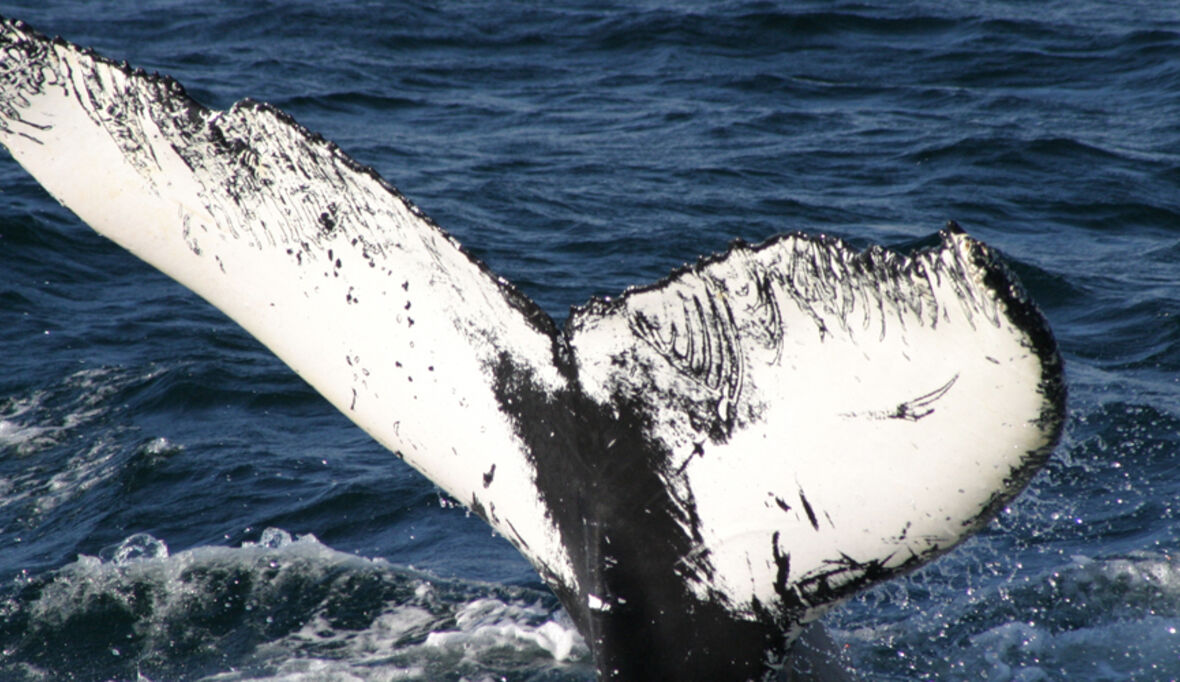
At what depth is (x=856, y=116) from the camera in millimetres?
11602

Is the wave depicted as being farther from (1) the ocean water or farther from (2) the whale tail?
(2) the whale tail

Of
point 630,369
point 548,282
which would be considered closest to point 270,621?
point 630,369

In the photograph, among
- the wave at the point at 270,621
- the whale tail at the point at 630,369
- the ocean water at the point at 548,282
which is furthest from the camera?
the ocean water at the point at 548,282

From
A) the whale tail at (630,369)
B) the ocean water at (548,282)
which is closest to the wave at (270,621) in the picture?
the ocean water at (548,282)

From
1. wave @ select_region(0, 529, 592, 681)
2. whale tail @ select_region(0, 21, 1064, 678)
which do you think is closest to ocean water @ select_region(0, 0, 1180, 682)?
wave @ select_region(0, 529, 592, 681)

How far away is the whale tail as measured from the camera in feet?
5.64

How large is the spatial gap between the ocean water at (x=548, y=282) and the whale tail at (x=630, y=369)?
1.97 meters

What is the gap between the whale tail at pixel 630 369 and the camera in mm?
1719

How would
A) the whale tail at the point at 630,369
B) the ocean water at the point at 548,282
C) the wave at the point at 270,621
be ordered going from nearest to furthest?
1. the whale tail at the point at 630,369
2. the wave at the point at 270,621
3. the ocean water at the point at 548,282

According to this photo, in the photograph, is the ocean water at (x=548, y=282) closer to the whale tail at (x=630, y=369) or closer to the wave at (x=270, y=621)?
the wave at (x=270, y=621)

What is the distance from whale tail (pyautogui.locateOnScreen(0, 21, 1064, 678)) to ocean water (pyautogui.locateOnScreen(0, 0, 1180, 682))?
1.97 metres

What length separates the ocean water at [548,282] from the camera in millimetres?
4461

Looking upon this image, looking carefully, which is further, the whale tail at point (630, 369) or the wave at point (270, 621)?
the wave at point (270, 621)

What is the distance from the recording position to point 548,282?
8125mm
